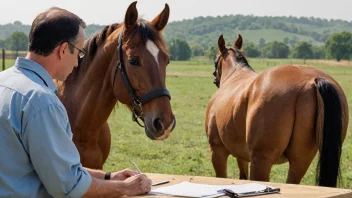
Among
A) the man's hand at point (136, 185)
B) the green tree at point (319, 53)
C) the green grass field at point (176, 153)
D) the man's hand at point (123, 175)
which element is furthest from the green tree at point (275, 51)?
the man's hand at point (136, 185)

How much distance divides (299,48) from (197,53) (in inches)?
743

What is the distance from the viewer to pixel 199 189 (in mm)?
3301

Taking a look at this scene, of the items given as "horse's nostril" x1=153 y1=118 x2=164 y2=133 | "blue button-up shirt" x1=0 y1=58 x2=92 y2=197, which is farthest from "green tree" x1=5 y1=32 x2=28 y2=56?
"blue button-up shirt" x1=0 y1=58 x2=92 y2=197

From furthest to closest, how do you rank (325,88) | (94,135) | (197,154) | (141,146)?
(141,146), (197,154), (325,88), (94,135)

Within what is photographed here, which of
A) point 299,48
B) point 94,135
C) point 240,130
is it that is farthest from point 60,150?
point 299,48

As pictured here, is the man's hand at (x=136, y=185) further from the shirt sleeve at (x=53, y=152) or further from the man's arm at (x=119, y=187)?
the shirt sleeve at (x=53, y=152)

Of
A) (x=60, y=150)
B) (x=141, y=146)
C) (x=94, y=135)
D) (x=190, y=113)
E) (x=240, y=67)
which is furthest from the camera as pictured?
(x=190, y=113)

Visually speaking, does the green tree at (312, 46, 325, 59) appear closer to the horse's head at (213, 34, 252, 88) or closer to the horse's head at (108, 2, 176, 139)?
the horse's head at (213, 34, 252, 88)

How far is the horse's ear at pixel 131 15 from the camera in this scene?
448 centimetres

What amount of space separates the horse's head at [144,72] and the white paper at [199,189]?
33.7 inches

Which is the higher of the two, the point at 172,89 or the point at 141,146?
the point at 141,146

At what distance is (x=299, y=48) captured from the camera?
89.5 m

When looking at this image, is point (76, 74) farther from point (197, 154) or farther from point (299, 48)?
point (299, 48)

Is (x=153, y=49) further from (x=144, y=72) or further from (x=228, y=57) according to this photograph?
(x=228, y=57)
